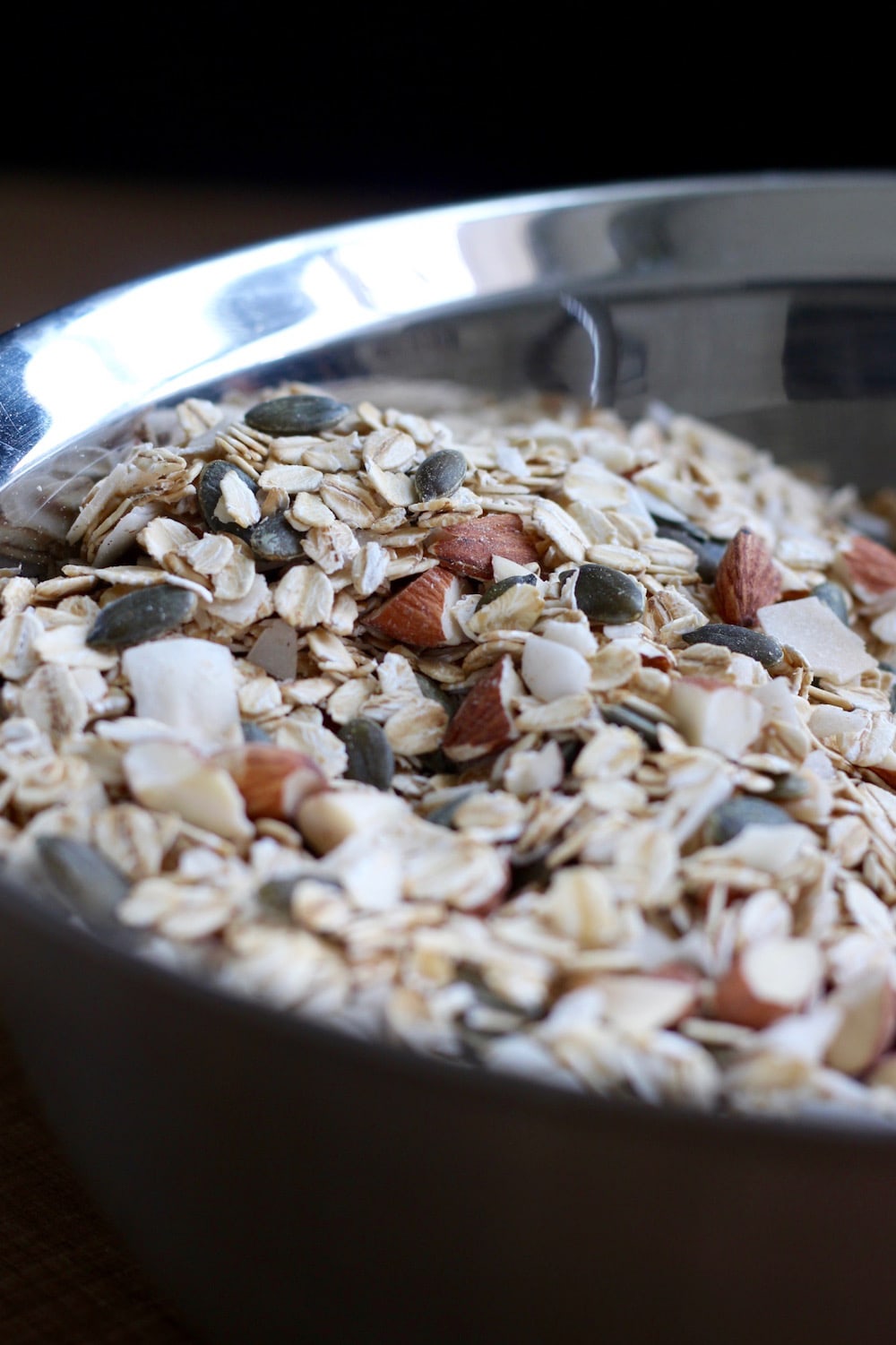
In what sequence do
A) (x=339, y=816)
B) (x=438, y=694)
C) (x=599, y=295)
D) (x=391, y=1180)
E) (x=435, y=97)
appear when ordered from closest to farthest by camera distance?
(x=391, y=1180)
(x=339, y=816)
(x=438, y=694)
(x=599, y=295)
(x=435, y=97)

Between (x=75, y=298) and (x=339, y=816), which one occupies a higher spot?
(x=75, y=298)

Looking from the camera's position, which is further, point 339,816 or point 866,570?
point 866,570

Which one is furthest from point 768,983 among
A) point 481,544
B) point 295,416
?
point 295,416

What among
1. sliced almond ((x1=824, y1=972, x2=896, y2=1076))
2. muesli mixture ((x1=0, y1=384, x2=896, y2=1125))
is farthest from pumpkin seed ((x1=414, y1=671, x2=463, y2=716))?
sliced almond ((x1=824, y1=972, x2=896, y2=1076))

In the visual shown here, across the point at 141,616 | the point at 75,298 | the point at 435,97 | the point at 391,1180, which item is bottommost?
the point at 391,1180

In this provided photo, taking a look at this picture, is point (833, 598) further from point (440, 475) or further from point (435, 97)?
point (435, 97)

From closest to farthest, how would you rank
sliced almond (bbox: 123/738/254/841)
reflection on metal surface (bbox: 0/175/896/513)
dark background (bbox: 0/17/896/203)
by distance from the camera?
sliced almond (bbox: 123/738/254/841) → reflection on metal surface (bbox: 0/175/896/513) → dark background (bbox: 0/17/896/203)

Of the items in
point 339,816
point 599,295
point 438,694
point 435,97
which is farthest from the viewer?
point 435,97

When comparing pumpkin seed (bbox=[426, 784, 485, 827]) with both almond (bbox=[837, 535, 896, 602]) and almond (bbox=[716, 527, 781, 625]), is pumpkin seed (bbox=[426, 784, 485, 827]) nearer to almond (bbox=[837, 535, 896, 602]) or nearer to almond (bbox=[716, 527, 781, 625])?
almond (bbox=[716, 527, 781, 625])
